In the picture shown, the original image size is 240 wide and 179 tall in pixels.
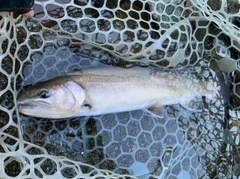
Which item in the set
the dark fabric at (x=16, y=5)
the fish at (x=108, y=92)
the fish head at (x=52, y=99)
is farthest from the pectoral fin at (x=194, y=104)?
the dark fabric at (x=16, y=5)

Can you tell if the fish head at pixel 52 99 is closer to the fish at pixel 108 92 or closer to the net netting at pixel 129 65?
the fish at pixel 108 92

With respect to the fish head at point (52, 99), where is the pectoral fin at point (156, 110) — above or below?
below

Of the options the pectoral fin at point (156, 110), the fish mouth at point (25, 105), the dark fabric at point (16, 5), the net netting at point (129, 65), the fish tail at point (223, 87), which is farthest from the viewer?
the fish tail at point (223, 87)

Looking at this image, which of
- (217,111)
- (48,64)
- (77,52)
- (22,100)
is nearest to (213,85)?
(217,111)

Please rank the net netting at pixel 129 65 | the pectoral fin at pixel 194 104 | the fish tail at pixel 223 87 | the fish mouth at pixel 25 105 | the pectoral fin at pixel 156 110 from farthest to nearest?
the fish tail at pixel 223 87 < the pectoral fin at pixel 194 104 < the pectoral fin at pixel 156 110 < the net netting at pixel 129 65 < the fish mouth at pixel 25 105

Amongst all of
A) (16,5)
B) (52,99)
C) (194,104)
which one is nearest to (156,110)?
(194,104)

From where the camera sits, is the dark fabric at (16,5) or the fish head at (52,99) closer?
the dark fabric at (16,5)

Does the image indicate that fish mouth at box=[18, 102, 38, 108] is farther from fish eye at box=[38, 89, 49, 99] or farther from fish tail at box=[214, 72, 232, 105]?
fish tail at box=[214, 72, 232, 105]

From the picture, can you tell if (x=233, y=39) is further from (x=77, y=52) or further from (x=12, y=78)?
(x=12, y=78)

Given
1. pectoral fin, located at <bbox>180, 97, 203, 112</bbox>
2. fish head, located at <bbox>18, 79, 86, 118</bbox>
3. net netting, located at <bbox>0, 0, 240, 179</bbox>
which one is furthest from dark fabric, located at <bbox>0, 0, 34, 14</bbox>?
pectoral fin, located at <bbox>180, 97, 203, 112</bbox>
